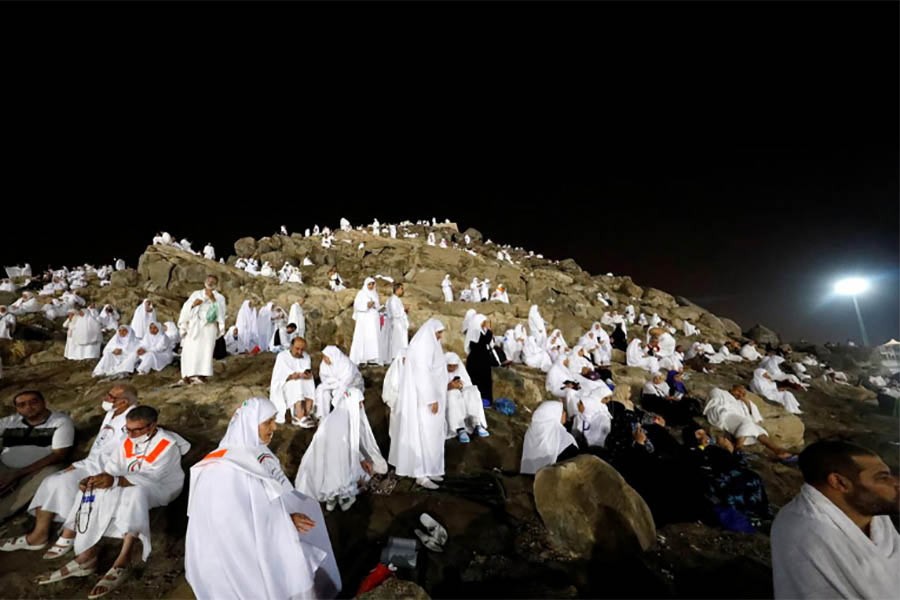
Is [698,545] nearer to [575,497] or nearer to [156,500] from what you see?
[575,497]

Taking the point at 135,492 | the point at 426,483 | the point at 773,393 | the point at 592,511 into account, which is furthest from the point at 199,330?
the point at 773,393

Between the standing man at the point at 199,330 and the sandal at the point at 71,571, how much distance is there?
15.7 ft

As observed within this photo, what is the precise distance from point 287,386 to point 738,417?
9.97m

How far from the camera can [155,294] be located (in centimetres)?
1716

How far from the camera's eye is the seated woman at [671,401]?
9.53m

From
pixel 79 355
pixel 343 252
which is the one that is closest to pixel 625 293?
pixel 343 252

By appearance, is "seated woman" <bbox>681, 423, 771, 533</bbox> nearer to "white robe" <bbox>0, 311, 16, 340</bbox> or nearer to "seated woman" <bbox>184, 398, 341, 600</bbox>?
"seated woman" <bbox>184, 398, 341, 600</bbox>

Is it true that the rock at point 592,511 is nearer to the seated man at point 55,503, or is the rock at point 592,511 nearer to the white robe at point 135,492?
the white robe at point 135,492

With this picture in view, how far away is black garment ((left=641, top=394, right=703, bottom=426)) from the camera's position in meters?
9.49

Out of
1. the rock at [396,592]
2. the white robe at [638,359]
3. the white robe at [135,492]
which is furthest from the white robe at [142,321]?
the white robe at [638,359]

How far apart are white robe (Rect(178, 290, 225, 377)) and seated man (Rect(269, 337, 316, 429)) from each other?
84.3 inches

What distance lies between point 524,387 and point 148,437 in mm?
7473

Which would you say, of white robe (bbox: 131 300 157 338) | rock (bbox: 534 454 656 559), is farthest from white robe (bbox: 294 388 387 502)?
white robe (bbox: 131 300 157 338)

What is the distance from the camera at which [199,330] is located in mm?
7695
